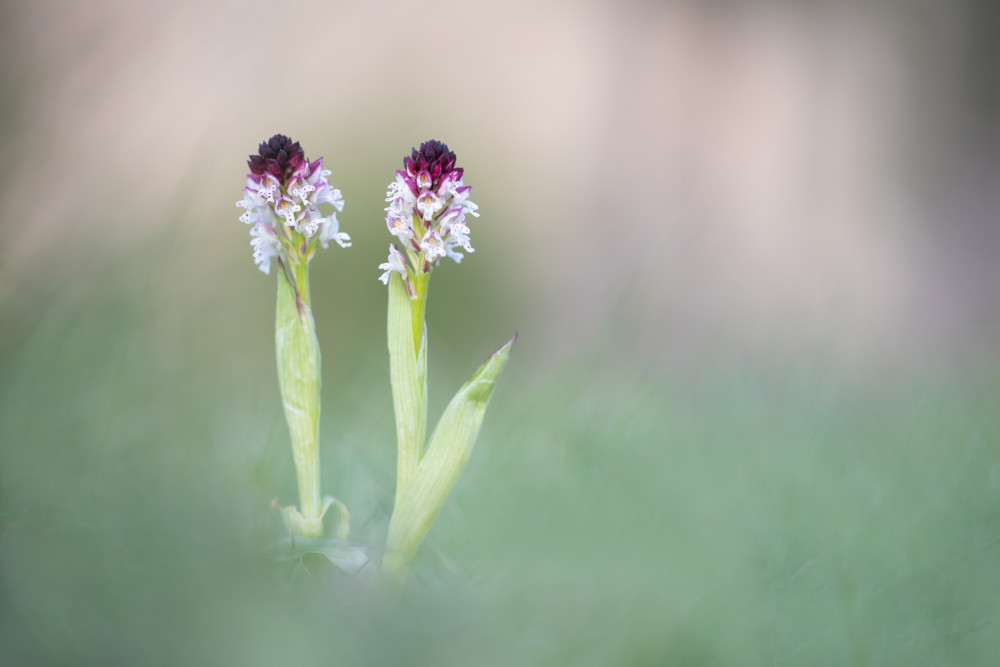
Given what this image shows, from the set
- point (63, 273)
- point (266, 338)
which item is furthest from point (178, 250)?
point (266, 338)

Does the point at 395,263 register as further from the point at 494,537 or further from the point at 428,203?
the point at 494,537

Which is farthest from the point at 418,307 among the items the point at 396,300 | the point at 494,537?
the point at 494,537

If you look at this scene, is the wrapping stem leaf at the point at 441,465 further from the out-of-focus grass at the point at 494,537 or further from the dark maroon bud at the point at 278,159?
the dark maroon bud at the point at 278,159

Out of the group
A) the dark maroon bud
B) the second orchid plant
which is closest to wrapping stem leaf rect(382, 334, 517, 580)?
the second orchid plant

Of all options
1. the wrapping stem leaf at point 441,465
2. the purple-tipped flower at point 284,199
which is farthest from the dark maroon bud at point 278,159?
the wrapping stem leaf at point 441,465

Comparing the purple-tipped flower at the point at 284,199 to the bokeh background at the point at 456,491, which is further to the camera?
the purple-tipped flower at the point at 284,199

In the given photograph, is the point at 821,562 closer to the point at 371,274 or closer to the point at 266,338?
Answer: the point at 266,338
